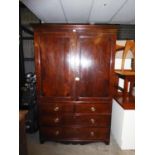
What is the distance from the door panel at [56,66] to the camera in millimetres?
2061

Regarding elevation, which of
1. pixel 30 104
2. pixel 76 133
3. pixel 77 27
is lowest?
pixel 76 133

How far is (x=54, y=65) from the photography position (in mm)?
2111

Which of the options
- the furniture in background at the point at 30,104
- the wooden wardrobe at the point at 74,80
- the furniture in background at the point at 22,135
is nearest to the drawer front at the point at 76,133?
the wooden wardrobe at the point at 74,80

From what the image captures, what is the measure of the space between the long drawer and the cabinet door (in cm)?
30

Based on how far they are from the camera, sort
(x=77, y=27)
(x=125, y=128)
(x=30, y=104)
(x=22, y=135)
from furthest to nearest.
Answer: (x=30, y=104) → (x=125, y=128) → (x=77, y=27) → (x=22, y=135)

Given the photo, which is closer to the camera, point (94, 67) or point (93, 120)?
point (94, 67)

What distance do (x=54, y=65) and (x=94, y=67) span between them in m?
0.57

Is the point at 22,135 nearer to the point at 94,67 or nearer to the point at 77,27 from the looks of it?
the point at 94,67

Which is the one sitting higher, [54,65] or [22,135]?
[54,65]

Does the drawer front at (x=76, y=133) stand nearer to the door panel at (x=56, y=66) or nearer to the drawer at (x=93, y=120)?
the drawer at (x=93, y=120)

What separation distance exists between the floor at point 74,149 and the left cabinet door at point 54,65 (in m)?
0.75

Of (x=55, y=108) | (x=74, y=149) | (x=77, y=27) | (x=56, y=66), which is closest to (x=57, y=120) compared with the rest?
(x=55, y=108)
